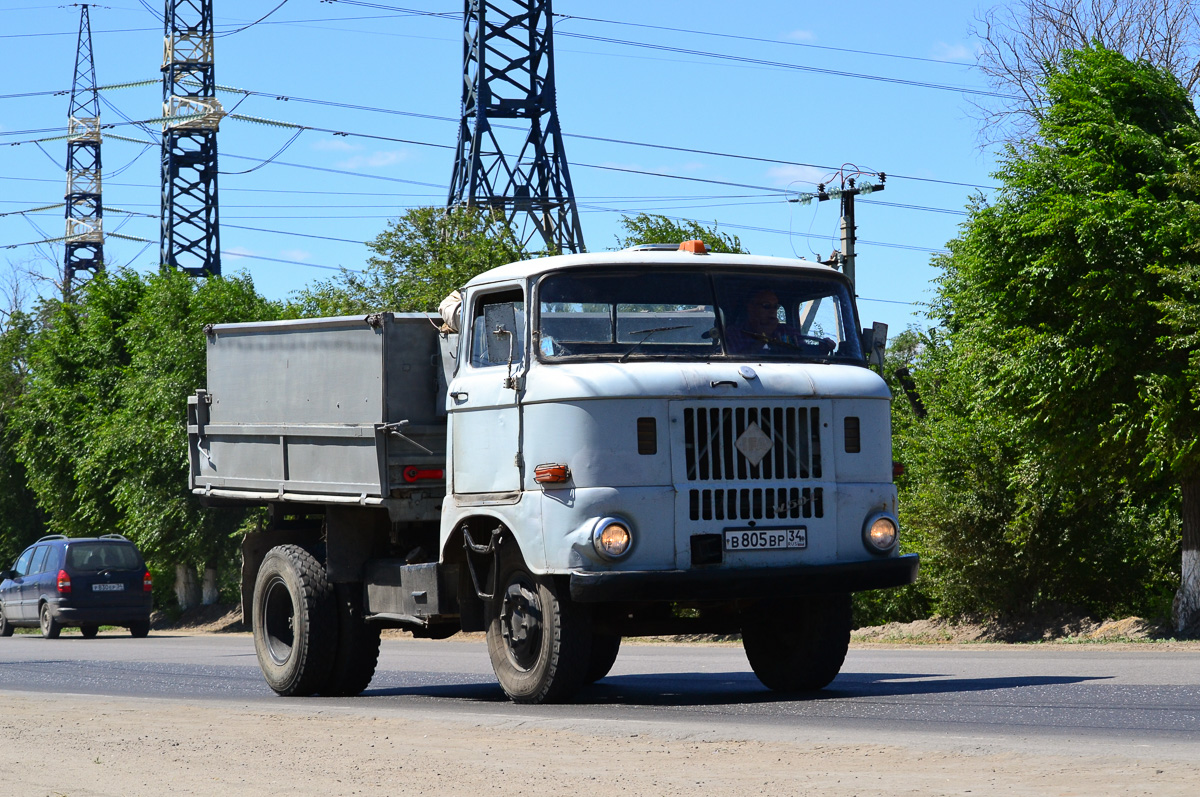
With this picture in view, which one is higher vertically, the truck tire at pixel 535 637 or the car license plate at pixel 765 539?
the car license plate at pixel 765 539

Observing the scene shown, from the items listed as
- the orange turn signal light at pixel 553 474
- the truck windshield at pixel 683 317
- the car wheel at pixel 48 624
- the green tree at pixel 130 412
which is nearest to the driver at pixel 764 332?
the truck windshield at pixel 683 317

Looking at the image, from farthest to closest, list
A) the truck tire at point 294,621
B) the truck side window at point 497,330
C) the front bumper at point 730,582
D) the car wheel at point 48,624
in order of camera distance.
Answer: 1. the car wheel at point 48,624
2. the truck tire at point 294,621
3. the truck side window at point 497,330
4. the front bumper at point 730,582

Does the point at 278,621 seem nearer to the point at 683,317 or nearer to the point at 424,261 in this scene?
the point at 683,317

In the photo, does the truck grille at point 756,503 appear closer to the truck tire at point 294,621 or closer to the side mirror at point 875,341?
the side mirror at point 875,341

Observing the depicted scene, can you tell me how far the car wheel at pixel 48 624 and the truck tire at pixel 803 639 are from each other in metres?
19.5

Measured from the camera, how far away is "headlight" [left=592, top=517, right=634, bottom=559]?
9250 mm

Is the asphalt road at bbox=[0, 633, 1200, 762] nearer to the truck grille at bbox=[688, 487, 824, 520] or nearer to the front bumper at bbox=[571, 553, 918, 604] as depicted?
the front bumper at bbox=[571, 553, 918, 604]

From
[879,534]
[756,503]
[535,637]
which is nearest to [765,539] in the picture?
[756,503]

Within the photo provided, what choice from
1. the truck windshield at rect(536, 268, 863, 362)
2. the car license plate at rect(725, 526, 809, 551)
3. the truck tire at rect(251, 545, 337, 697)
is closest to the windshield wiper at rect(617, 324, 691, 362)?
the truck windshield at rect(536, 268, 863, 362)

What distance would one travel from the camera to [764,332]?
33.1 ft

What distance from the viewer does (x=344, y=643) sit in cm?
1204

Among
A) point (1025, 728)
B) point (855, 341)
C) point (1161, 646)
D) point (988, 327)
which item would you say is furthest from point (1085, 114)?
point (1025, 728)

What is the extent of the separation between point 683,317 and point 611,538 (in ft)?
5.29

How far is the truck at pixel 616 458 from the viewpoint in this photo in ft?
30.8
